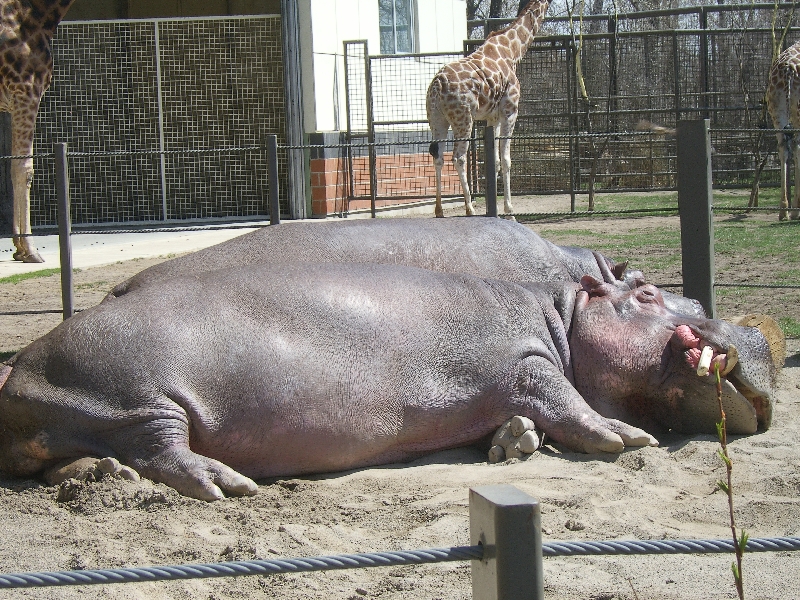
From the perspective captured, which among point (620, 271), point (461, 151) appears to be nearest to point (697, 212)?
point (620, 271)

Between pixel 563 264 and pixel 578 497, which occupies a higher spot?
pixel 563 264

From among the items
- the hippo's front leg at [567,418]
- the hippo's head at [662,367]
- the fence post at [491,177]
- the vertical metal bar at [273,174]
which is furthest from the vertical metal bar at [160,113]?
the hippo's front leg at [567,418]

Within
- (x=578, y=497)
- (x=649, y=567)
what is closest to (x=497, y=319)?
(x=578, y=497)

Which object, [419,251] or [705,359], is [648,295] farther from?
[419,251]

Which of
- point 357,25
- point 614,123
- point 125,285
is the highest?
point 357,25

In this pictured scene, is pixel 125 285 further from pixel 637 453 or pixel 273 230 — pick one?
pixel 637 453

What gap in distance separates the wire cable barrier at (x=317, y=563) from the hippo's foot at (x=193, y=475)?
2.03 metres

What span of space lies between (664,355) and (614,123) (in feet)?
43.6

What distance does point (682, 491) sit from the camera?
3982 mm

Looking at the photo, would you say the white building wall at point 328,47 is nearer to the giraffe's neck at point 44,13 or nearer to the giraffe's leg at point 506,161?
the giraffe's leg at point 506,161

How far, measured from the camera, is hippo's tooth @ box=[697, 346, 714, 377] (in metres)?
4.17

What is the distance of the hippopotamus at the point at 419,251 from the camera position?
18.1 feet

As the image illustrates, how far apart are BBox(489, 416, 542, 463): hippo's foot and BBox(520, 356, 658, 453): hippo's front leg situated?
0.30 feet

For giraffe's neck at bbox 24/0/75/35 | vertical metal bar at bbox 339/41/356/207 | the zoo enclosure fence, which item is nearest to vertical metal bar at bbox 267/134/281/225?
giraffe's neck at bbox 24/0/75/35
